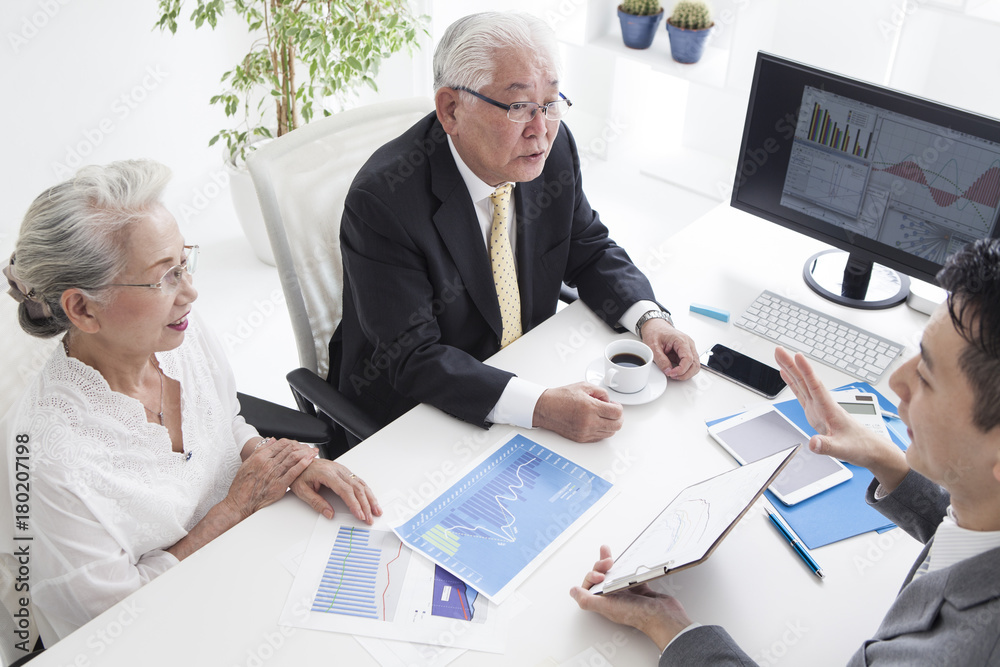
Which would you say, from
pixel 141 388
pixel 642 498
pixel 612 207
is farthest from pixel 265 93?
pixel 642 498

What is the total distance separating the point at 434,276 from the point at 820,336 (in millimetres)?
874

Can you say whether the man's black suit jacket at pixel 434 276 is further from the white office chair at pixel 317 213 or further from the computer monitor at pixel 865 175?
the computer monitor at pixel 865 175

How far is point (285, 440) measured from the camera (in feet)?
5.19

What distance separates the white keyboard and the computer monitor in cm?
12

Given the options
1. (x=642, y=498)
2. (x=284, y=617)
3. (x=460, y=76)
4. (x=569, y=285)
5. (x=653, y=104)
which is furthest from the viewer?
(x=653, y=104)

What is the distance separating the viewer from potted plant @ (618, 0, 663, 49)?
11.7ft

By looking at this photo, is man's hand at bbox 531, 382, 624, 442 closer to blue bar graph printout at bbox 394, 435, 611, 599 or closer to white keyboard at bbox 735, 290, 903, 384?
blue bar graph printout at bbox 394, 435, 611, 599

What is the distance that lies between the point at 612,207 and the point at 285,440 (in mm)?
2650

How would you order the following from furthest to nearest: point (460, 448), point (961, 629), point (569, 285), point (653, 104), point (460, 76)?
point (653, 104)
point (569, 285)
point (460, 76)
point (460, 448)
point (961, 629)

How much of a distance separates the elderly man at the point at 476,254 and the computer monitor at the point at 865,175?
424mm

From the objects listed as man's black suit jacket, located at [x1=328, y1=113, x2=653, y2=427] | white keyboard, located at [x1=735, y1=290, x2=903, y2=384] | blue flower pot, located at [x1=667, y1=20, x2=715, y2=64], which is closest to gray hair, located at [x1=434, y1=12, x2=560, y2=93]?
man's black suit jacket, located at [x1=328, y1=113, x2=653, y2=427]

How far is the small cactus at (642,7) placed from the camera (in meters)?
3.56

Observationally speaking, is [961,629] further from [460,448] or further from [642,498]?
[460,448]

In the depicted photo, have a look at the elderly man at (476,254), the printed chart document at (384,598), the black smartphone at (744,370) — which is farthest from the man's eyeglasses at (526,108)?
the printed chart document at (384,598)
